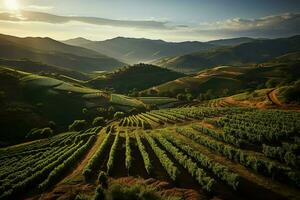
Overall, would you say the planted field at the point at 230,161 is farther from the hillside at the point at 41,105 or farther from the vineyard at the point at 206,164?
the hillside at the point at 41,105

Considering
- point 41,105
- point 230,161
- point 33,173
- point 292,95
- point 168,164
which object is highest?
point 292,95

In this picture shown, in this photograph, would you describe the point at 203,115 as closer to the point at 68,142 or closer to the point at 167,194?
the point at 68,142

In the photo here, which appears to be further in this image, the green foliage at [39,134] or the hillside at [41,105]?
the hillside at [41,105]

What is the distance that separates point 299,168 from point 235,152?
889 centimetres

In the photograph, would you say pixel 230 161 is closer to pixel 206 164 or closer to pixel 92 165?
pixel 206 164

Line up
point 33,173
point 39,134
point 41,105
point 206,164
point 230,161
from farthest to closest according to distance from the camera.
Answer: point 41,105
point 39,134
point 33,173
point 230,161
point 206,164

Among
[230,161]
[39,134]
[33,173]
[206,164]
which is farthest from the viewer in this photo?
[39,134]

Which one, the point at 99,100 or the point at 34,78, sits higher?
the point at 34,78

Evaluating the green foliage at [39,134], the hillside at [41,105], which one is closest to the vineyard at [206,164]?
the green foliage at [39,134]

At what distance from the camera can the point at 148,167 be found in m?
41.4

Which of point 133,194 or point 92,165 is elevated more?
point 133,194

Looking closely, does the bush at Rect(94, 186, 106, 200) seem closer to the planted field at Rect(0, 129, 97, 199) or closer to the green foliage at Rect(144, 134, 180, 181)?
the green foliage at Rect(144, 134, 180, 181)

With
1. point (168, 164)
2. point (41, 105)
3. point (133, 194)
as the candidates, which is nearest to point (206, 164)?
point (168, 164)

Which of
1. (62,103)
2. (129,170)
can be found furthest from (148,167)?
(62,103)
